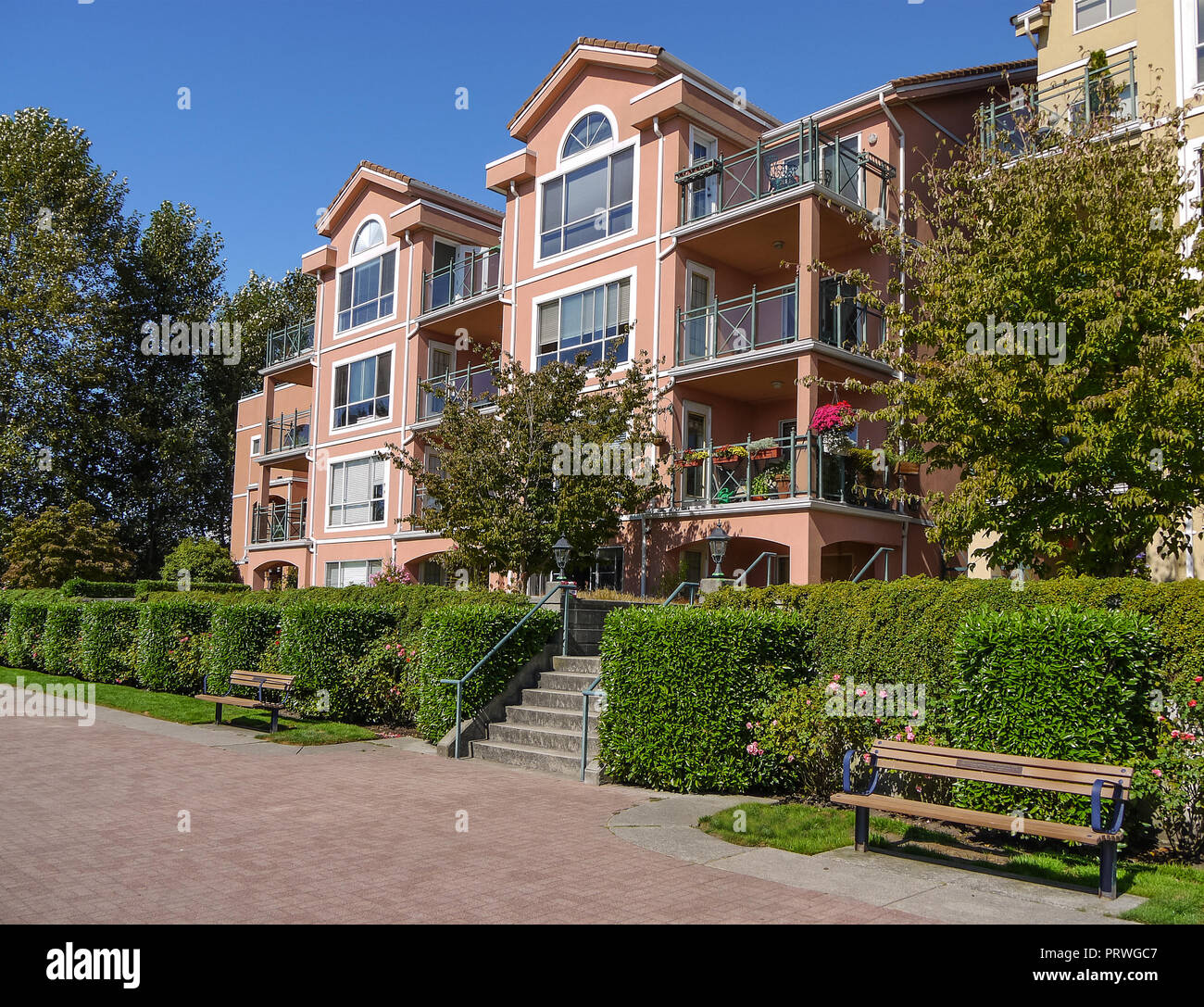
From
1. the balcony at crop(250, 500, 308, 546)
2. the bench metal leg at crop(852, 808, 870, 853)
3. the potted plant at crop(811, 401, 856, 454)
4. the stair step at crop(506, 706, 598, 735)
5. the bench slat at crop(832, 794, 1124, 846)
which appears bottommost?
the bench metal leg at crop(852, 808, 870, 853)

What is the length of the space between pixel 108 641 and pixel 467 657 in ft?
36.7

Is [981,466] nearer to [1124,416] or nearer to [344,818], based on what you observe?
[1124,416]

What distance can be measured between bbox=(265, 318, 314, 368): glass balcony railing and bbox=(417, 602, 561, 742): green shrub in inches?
924

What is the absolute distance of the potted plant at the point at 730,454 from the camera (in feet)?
61.6

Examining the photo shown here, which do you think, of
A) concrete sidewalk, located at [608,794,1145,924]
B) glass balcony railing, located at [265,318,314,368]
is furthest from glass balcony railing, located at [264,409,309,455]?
concrete sidewalk, located at [608,794,1145,924]

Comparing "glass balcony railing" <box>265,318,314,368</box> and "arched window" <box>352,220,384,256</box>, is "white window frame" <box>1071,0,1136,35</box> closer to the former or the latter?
"arched window" <box>352,220,384,256</box>

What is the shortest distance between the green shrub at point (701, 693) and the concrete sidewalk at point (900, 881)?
1.42 meters

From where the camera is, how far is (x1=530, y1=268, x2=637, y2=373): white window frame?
21.0 metres

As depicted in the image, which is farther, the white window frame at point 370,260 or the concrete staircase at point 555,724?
the white window frame at point 370,260

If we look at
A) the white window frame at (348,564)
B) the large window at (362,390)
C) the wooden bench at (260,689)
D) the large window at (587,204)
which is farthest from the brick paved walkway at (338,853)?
the large window at (362,390)

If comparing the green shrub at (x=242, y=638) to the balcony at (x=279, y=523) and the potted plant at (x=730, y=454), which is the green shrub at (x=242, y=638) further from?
the balcony at (x=279, y=523)

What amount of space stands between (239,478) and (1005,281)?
3512 cm

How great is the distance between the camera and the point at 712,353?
19641 millimetres
